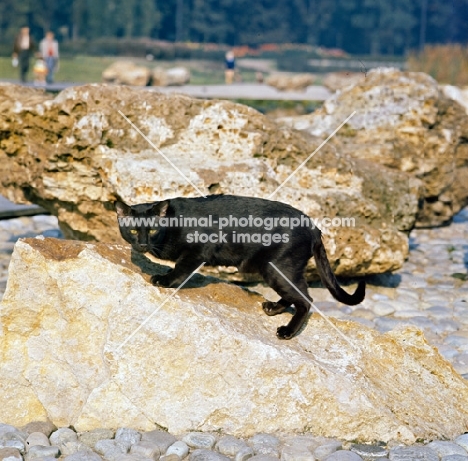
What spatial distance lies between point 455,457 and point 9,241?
6026mm

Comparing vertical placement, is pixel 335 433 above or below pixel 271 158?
below

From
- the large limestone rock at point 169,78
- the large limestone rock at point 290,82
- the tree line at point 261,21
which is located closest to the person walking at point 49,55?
the large limestone rock at point 169,78

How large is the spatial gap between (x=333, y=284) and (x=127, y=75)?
23491mm

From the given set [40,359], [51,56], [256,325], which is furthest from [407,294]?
[51,56]

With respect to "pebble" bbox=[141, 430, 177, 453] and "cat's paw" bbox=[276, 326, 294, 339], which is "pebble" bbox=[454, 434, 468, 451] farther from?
"pebble" bbox=[141, 430, 177, 453]

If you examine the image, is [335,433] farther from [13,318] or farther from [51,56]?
[51,56]

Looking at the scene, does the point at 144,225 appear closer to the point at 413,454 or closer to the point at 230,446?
the point at 230,446

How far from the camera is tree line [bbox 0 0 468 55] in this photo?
42.6 meters

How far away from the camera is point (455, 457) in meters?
3.81

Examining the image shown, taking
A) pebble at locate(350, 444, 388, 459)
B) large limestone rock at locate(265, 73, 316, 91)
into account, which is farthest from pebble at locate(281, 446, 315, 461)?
large limestone rock at locate(265, 73, 316, 91)

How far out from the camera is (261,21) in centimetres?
5212

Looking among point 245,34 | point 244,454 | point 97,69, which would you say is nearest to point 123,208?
point 244,454

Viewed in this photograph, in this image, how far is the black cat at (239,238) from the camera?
4.55 metres

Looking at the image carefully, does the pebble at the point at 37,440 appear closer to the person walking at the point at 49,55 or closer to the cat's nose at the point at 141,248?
the cat's nose at the point at 141,248
